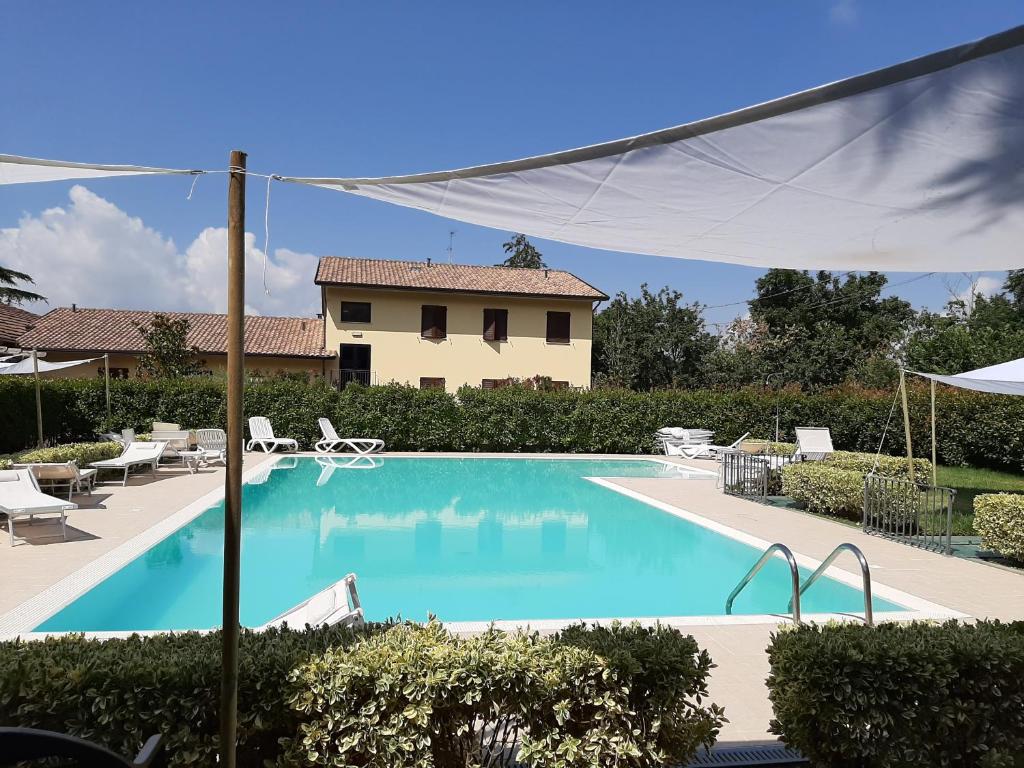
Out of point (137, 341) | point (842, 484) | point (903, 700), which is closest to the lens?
point (903, 700)

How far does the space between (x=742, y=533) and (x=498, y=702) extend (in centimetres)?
773


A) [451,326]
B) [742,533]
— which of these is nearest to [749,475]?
[742,533]

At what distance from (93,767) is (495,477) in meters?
14.3

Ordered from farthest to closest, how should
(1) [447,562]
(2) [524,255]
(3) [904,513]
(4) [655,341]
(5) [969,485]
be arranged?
(2) [524,255] < (4) [655,341] < (5) [969,485] < (3) [904,513] < (1) [447,562]

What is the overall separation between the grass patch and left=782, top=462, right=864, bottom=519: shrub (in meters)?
1.39

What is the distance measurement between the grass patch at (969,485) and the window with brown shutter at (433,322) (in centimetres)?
1839

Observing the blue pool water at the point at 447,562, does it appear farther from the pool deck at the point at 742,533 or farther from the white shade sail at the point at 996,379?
the white shade sail at the point at 996,379

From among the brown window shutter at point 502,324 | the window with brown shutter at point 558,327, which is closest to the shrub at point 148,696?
the brown window shutter at point 502,324

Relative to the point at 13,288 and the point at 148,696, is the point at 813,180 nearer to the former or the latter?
the point at 148,696

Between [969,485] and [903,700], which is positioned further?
[969,485]

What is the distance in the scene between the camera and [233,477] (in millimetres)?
2270

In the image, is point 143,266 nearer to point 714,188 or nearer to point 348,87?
point 348,87

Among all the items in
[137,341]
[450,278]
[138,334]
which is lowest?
[137,341]

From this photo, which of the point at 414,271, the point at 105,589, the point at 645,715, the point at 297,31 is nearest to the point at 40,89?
the point at 297,31
